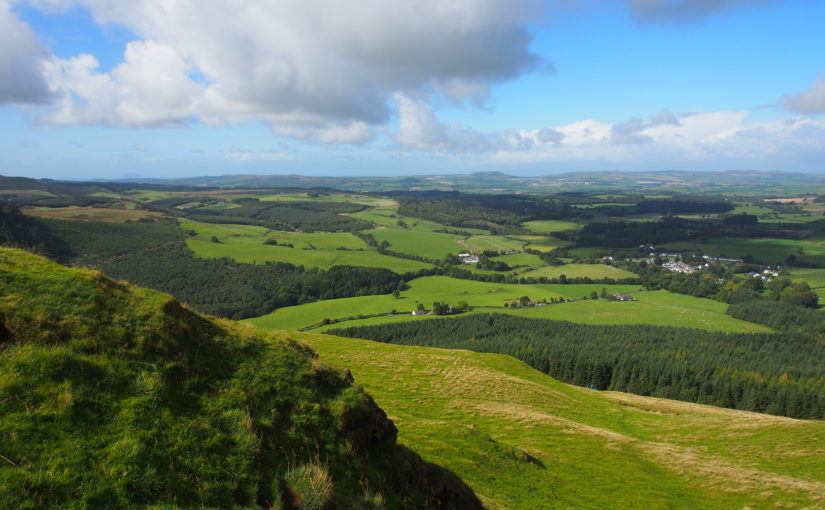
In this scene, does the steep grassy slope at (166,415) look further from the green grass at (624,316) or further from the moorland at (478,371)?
the green grass at (624,316)

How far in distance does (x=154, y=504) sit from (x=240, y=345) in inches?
318

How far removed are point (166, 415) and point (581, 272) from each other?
634 feet

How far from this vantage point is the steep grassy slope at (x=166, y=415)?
990 centimetres

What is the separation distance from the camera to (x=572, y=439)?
35.3 meters

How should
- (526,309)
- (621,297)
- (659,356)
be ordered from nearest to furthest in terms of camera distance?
(659,356) < (526,309) < (621,297)

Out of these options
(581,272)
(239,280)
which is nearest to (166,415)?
(239,280)

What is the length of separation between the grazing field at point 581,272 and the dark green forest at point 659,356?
66.7 metres

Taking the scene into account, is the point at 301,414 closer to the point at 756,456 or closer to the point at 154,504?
the point at 154,504

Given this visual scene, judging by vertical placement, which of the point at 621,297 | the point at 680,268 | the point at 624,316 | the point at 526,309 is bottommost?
the point at 624,316

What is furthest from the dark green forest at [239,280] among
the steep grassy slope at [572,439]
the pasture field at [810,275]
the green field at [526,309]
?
the pasture field at [810,275]

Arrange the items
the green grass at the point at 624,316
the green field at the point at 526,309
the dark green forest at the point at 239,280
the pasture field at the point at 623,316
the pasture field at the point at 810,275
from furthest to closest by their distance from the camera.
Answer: the pasture field at the point at 810,275 → the dark green forest at the point at 239,280 → the green field at the point at 526,309 → the green grass at the point at 624,316 → the pasture field at the point at 623,316

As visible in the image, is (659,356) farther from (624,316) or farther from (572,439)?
(572,439)

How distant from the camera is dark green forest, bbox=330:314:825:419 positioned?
7744cm

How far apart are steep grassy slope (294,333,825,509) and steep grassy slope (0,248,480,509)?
4.93m
